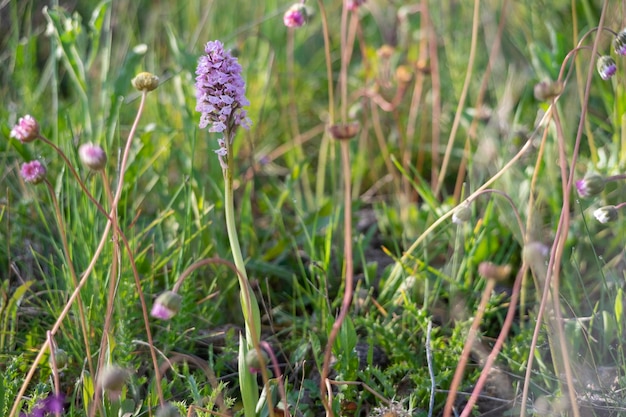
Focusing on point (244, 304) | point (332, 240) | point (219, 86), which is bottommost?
point (332, 240)

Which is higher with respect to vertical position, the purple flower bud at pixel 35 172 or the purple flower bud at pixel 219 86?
the purple flower bud at pixel 219 86

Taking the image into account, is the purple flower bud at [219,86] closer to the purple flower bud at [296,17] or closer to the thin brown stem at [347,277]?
the thin brown stem at [347,277]

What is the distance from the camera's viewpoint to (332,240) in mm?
1677

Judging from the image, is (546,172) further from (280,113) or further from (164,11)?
(164,11)

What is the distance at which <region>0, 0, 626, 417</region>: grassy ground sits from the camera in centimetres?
111

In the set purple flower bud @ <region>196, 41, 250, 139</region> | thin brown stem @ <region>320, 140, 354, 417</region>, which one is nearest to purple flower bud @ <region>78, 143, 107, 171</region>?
purple flower bud @ <region>196, 41, 250, 139</region>

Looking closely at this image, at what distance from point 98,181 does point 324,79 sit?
1092 millimetres

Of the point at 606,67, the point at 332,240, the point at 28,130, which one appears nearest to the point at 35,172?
the point at 28,130

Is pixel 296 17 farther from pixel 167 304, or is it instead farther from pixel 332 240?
pixel 167 304

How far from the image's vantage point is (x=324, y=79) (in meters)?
2.40

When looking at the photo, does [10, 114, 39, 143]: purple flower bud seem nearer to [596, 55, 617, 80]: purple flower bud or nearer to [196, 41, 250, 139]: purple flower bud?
[196, 41, 250, 139]: purple flower bud

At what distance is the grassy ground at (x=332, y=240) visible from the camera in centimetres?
111

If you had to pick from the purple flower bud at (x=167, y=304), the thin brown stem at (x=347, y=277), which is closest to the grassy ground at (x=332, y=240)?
the thin brown stem at (x=347, y=277)

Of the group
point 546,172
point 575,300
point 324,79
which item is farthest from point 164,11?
point 575,300
